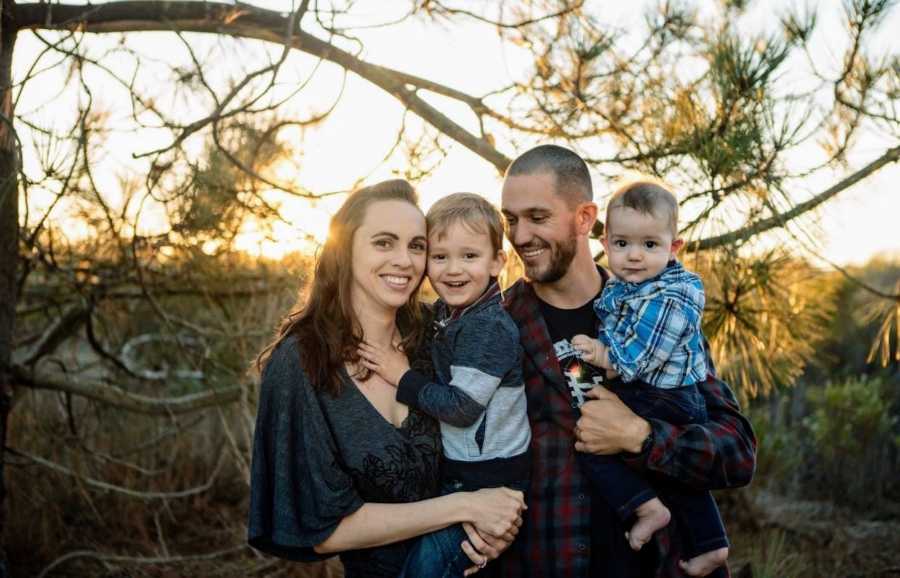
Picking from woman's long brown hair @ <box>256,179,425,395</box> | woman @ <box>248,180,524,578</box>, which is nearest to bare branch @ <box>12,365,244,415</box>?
woman's long brown hair @ <box>256,179,425,395</box>

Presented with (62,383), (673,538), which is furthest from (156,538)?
(673,538)

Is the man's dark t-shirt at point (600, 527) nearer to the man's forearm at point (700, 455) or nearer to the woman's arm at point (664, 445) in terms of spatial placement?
the woman's arm at point (664, 445)

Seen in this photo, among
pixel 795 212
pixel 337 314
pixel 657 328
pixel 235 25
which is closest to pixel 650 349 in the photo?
pixel 657 328

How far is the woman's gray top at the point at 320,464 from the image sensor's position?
2.44 meters

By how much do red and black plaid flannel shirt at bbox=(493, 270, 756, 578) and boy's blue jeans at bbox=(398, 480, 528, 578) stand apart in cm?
22

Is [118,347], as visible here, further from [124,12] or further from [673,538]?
[673,538]

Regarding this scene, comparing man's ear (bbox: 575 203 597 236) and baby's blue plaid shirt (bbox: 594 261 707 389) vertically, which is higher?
man's ear (bbox: 575 203 597 236)

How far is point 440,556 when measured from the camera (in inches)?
Answer: 96.3

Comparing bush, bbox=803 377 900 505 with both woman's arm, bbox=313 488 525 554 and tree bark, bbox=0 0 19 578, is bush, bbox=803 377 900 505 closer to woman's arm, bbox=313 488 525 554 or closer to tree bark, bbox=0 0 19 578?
woman's arm, bbox=313 488 525 554

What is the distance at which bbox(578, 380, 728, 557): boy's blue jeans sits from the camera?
2.54 m

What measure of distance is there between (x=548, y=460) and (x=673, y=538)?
42cm

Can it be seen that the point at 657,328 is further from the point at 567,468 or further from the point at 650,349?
the point at 567,468

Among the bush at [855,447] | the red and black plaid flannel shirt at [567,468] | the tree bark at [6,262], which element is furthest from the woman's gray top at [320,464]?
the bush at [855,447]

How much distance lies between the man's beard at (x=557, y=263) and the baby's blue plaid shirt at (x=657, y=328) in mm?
139
